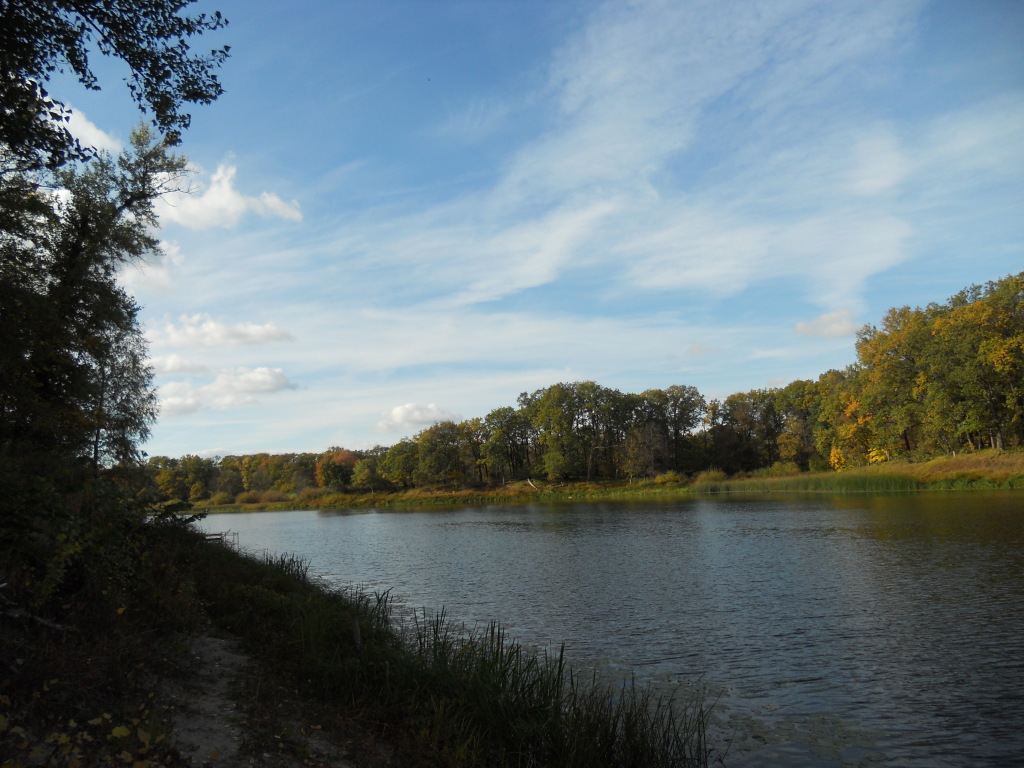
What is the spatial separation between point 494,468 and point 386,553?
72.1 m

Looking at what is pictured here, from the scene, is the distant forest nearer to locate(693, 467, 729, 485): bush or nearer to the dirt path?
locate(693, 467, 729, 485): bush

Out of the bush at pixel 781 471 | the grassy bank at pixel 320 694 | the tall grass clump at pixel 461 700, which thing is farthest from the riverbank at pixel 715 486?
the grassy bank at pixel 320 694

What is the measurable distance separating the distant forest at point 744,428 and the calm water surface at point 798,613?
2436cm

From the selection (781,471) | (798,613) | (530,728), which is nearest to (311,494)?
(781,471)

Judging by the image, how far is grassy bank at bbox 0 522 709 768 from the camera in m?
5.58

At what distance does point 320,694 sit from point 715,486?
64.3 m

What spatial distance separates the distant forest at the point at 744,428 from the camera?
5178 cm

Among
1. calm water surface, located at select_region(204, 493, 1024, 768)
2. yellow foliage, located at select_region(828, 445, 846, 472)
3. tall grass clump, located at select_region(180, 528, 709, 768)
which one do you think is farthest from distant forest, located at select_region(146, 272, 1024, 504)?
tall grass clump, located at select_region(180, 528, 709, 768)

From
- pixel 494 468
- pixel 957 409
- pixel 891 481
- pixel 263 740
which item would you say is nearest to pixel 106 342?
pixel 263 740

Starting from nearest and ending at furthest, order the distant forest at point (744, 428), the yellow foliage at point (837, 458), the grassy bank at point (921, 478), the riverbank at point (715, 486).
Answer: the grassy bank at point (921, 478), the riverbank at point (715, 486), the distant forest at point (744, 428), the yellow foliage at point (837, 458)

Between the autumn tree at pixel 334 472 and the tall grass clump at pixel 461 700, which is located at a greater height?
the autumn tree at pixel 334 472

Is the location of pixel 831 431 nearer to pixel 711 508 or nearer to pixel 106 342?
pixel 711 508

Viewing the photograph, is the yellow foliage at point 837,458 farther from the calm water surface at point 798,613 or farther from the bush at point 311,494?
the bush at point 311,494

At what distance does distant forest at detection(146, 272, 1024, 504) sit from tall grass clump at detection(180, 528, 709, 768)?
34.6 metres
